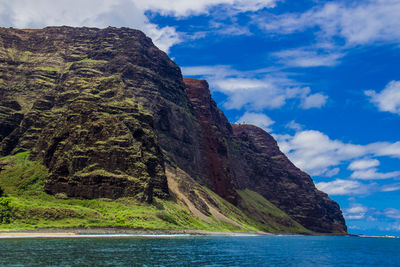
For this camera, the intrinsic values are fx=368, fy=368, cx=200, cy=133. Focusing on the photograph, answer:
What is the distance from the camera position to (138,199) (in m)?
155

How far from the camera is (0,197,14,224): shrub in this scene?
117 meters

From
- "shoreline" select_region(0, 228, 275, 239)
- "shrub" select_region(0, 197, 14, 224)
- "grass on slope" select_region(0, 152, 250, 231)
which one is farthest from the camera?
"grass on slope" select_region(0, 152, 250, 231)

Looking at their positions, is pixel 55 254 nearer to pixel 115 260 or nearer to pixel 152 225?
pixel 115 260

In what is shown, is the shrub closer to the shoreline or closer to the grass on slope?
the grass on slope

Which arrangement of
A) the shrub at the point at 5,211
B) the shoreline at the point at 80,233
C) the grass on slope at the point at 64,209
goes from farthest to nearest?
1. the grass on slope at the point at 64,209
2. the shrub at the point at 5,211
3. the shoreline at the point at 80,233

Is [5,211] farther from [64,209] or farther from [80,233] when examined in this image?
[80,233]

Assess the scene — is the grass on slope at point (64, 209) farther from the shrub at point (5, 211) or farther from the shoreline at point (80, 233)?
the shoreline at point (80, 233)

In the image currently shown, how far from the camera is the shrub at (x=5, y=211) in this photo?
385 ft

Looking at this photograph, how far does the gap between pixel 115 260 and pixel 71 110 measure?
134304 millimetres

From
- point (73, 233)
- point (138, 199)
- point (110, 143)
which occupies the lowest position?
point (73, 233)

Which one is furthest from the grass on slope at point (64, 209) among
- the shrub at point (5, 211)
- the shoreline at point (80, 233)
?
the shoreline at point (80, 233)

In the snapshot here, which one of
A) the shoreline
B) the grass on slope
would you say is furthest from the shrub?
the shoreline

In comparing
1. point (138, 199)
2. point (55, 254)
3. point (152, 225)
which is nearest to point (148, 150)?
point (138, 199)

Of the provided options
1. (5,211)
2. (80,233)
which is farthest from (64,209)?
(5,211)
